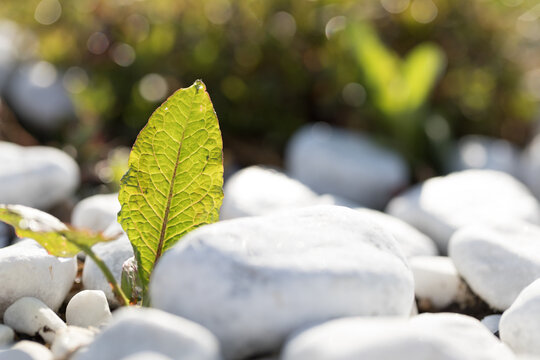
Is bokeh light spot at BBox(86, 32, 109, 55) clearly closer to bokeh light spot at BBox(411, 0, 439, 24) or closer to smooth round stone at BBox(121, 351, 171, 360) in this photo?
bokeh light spot at BBox(411, 0, 439, 24)

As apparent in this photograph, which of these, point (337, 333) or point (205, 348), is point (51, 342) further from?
point (337, 333)

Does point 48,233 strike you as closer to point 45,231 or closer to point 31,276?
point 45,231

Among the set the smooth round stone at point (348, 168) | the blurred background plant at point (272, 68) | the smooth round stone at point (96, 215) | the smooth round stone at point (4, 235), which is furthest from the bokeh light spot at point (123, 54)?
the smooth round stone at point (4, 235)

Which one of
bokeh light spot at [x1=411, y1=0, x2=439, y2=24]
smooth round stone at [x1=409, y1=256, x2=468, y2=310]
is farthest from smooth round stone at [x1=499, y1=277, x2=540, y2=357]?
bokeh light spot at [x1=411, y1=0, x2=439, y2=24]

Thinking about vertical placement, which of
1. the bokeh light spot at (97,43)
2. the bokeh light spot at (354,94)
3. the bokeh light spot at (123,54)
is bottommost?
the bokeh light spot at (354,94)

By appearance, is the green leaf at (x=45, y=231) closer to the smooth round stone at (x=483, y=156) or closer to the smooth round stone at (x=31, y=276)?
the smooth round stone at (x=31, y=276)
